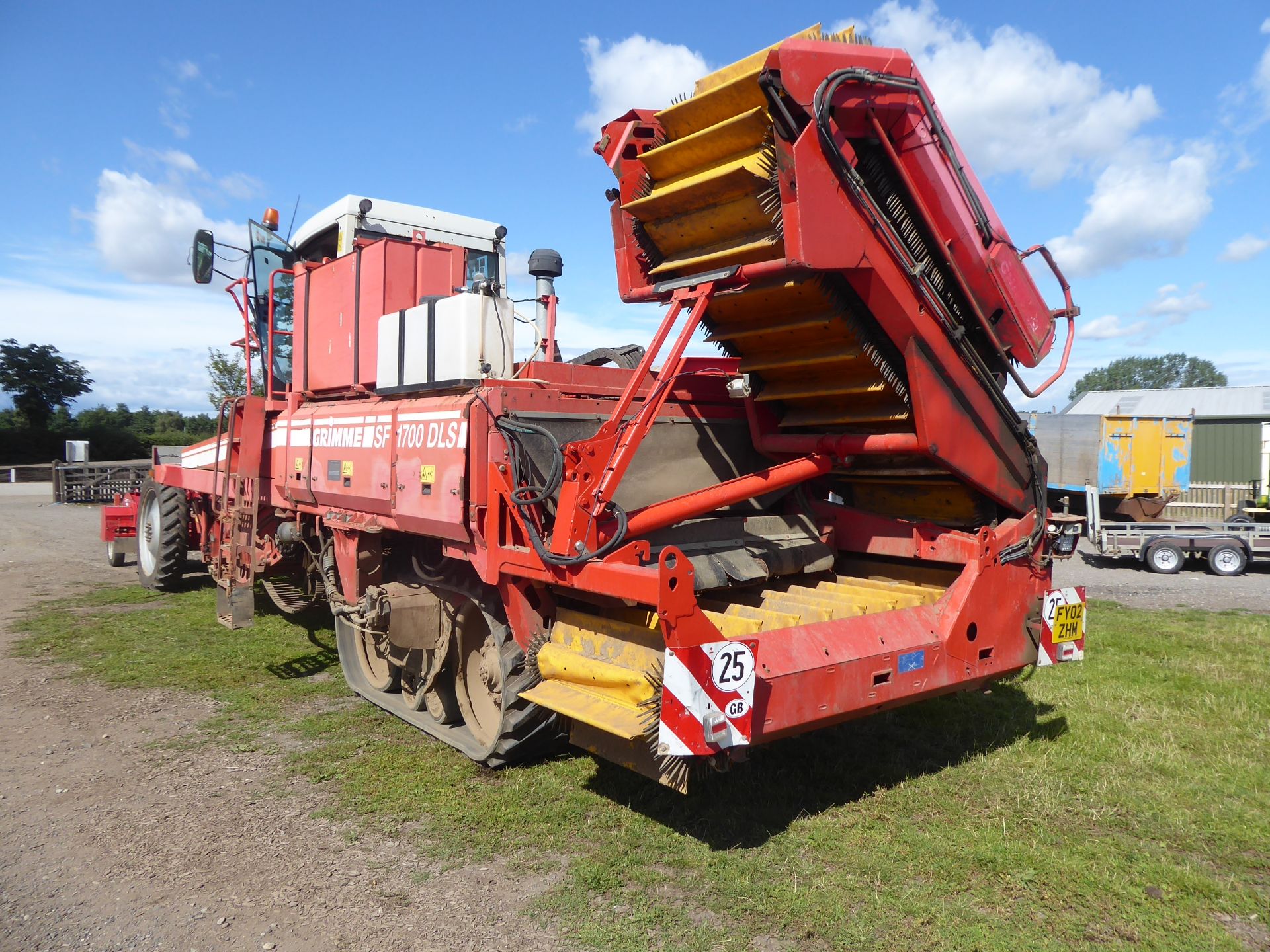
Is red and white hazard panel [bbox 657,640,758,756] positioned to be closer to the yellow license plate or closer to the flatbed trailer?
the yellow license plate

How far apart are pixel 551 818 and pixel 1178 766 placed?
3.23 metres

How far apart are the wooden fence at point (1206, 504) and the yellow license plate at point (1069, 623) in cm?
1529

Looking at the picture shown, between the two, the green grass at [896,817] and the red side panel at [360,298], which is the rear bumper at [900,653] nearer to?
the green grass at [896,817]

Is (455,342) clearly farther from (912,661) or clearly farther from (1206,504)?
(1206,504)

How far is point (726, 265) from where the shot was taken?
13.3ft

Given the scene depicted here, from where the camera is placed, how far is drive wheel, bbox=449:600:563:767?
427 cm

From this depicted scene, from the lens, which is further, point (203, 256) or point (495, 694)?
point (203, 256)

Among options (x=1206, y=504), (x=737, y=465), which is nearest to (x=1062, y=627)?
(x=737, y=465)

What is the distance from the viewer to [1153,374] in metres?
88.1

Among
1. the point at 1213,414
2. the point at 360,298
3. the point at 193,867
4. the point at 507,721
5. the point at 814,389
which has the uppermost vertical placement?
the point at 1213,414

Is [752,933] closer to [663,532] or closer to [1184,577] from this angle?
[663,532]

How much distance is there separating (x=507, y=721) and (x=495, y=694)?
0.28m

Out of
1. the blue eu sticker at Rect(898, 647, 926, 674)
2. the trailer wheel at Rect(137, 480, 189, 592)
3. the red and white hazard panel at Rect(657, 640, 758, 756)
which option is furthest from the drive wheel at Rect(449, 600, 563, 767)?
the trailer wheel at Rect(137, 480, 189, 592)

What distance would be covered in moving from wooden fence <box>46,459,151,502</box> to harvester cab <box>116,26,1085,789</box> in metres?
22.2
